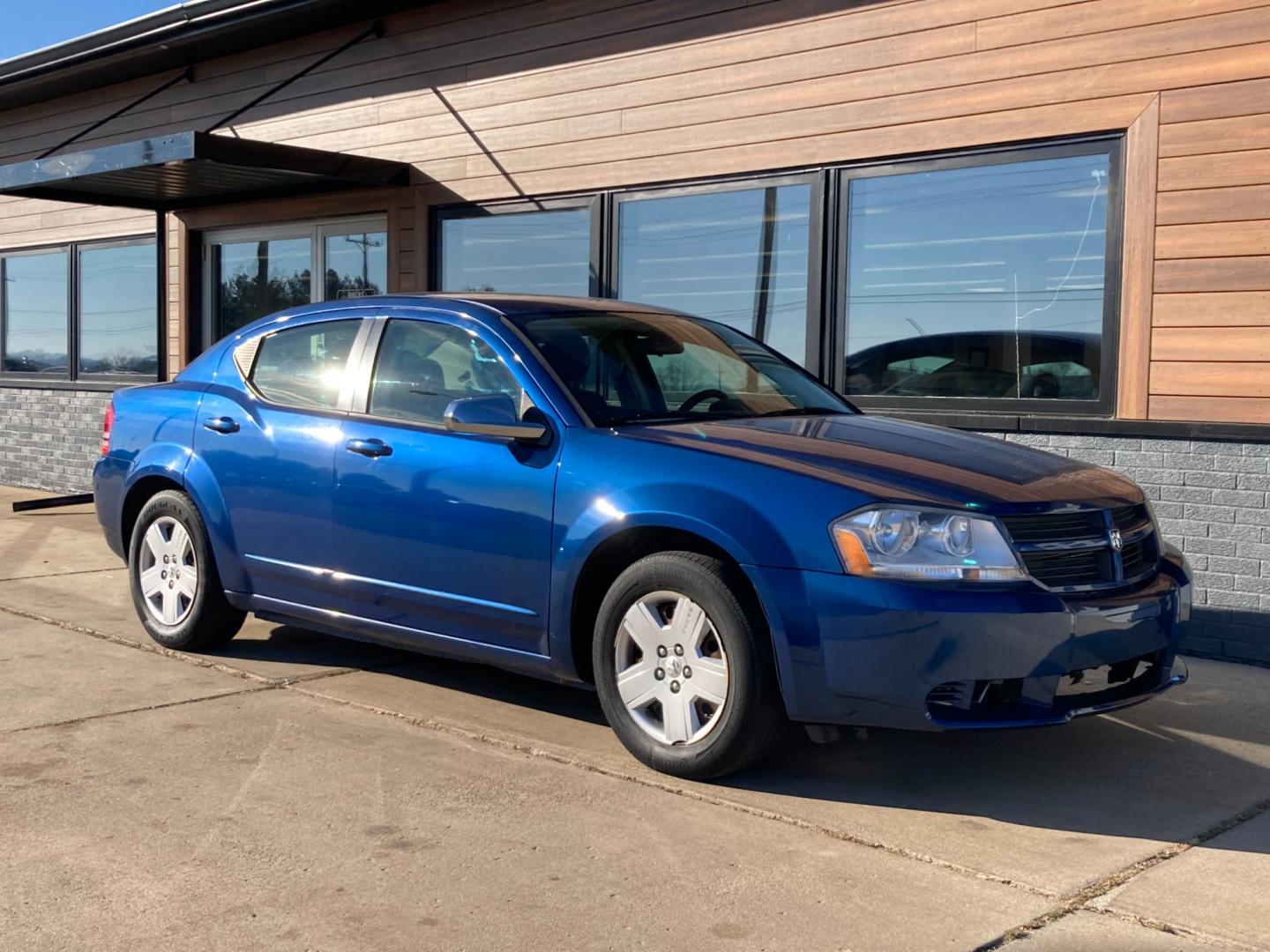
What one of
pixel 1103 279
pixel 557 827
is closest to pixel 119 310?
pixel 1103 279

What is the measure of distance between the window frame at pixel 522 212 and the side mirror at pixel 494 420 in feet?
15.1

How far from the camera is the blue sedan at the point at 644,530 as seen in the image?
4195mm

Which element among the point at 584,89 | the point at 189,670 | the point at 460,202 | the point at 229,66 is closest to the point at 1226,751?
the point at 189,670

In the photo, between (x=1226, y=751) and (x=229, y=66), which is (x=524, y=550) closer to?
(x=1226, y=751)

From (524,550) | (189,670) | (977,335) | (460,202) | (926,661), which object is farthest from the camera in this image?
(460,202)

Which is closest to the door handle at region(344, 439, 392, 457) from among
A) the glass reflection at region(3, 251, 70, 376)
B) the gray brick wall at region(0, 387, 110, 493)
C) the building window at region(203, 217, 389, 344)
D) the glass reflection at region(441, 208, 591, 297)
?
the glass reflection at region(441, 208, 591, 297)

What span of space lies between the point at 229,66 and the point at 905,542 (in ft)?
33.0

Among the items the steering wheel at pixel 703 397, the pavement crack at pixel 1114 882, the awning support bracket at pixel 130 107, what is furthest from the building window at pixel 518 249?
the pavement crack at pixel 1114 882

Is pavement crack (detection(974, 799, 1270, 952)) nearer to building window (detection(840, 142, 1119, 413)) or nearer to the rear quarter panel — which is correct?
building window (detection(840, 142, 1119, 413))

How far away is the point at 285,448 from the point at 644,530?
185 cm

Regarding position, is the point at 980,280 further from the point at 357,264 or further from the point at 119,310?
the point at 119,310

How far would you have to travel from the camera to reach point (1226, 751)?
5.15m

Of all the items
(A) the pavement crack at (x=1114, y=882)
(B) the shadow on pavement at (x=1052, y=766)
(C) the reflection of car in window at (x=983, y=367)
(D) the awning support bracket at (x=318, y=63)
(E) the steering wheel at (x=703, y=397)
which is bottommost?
(A) the pavement crack at (x=1114, y=882)

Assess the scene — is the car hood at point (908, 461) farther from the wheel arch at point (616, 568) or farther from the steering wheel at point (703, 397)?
the wheel arch at point (616, 568)
